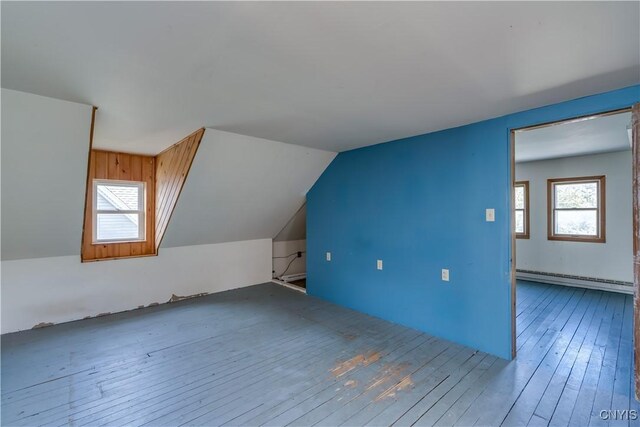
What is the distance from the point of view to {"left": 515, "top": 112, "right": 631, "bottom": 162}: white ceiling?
3.10m

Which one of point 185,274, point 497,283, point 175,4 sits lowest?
point 185,274

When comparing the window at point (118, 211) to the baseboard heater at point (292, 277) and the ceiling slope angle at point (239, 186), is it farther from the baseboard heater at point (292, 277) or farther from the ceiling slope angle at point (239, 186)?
the baseboard heater at point (292, 277)

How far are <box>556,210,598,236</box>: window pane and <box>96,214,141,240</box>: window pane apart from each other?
274 inches

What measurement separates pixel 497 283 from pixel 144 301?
428cm

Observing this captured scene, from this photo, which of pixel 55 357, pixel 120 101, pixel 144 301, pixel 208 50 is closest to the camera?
pixel 208 50

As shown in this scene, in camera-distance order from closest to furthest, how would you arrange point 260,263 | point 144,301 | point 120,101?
point 120,101 < point 144,301 < point 260,263

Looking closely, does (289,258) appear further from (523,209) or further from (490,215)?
(523,209)

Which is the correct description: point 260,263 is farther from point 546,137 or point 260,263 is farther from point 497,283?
point 546,137

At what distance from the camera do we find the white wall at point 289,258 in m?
5.77

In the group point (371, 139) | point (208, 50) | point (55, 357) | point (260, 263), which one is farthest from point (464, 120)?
point (55, 357)

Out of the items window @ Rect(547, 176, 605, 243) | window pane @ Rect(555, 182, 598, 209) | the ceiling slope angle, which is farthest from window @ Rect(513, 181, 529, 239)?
the ceiling slope angle

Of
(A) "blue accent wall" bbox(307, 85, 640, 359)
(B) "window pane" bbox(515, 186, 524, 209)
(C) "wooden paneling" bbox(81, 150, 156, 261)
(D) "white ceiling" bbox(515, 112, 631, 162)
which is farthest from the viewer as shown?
(B) "window pane" bbox(515, 186, 524, 209)

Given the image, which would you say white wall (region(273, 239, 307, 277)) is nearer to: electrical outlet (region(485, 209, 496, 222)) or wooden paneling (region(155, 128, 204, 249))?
wooden paneling (region(155, 128, 204, 249))

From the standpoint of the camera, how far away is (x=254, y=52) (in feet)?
5.24
